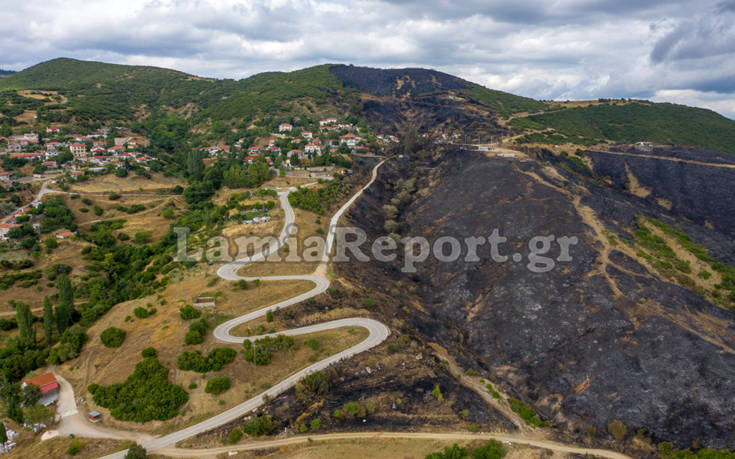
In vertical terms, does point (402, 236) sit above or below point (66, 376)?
above

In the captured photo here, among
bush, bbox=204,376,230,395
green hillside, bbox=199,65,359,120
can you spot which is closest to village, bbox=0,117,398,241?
green hillside, bbox=199,65,359,120

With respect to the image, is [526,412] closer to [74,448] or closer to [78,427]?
[74,448]

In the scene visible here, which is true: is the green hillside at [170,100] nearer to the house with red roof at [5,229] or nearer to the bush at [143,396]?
the house with red roof at [5,229]

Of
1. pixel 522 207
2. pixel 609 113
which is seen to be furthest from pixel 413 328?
pixel 609 113

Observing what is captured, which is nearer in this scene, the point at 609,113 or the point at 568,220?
the point at 568,220

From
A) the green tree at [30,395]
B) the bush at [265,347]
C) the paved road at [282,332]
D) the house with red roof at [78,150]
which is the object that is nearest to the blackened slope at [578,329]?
the paved road at [282,332]

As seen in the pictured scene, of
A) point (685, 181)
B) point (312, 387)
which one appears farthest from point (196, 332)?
point (685, 181)

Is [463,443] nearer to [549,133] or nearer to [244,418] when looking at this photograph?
[244,418]
